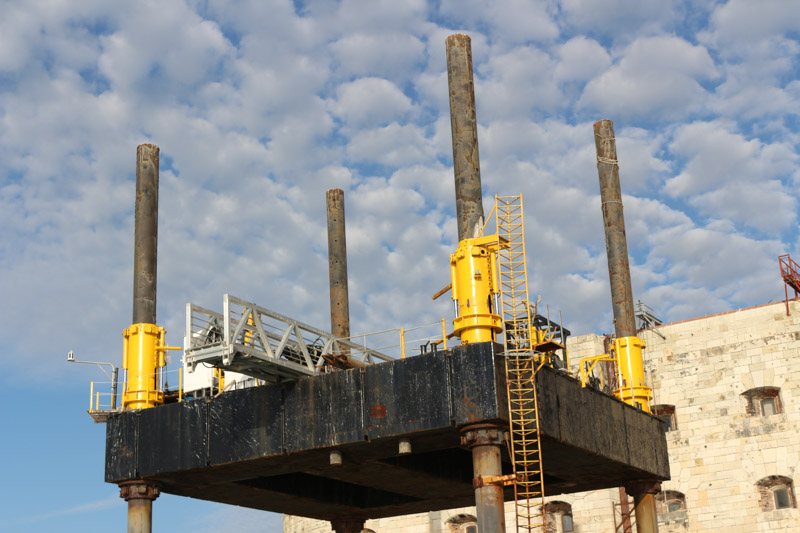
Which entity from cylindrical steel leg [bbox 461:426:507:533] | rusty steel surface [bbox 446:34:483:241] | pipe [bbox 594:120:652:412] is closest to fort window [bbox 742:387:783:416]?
pipe [bbox 594:120:652:412]

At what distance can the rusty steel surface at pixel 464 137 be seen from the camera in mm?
31391

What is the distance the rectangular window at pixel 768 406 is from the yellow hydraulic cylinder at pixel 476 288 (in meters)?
27.7

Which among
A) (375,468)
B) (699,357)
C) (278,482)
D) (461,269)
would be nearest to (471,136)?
(461,269)

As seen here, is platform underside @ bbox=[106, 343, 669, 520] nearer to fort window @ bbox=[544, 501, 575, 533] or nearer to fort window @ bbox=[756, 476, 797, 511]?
fort window @ bbox=[756, 476, 797, 511]

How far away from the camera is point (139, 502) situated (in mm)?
33750

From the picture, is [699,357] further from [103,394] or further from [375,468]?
[103,394]

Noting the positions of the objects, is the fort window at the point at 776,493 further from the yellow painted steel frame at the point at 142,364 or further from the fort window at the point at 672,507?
the yellow painted steel frame at the point at 142,364

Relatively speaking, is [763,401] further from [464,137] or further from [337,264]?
[464,137]

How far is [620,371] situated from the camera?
131 ft

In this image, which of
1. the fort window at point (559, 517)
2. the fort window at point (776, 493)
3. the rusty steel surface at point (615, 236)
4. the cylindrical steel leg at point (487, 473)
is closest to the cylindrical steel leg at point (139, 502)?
the cylindrical steel leg at point (487, 473)

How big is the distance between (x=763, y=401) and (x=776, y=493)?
453 centimetres

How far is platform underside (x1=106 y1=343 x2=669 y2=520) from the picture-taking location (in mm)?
29375

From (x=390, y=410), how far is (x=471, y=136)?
8.84 m

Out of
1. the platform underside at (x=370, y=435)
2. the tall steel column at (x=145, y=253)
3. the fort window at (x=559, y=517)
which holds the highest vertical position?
the tall steel column at (x=145, y=253)
